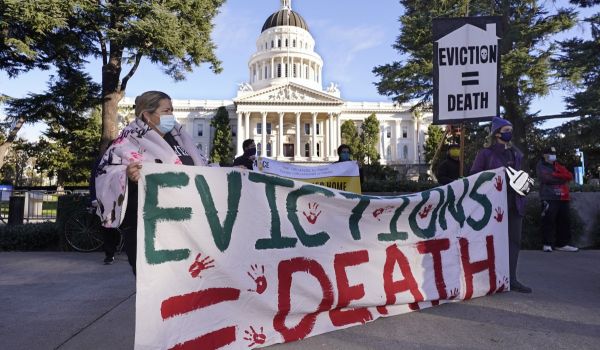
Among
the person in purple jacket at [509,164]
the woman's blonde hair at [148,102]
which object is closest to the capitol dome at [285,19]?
the person in purple jacket at [509,164]

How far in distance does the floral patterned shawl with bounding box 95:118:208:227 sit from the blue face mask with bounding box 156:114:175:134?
0.24 ft


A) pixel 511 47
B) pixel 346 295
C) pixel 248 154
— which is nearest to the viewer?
pixel 346 295

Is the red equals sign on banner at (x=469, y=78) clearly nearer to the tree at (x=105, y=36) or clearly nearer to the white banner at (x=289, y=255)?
the white banner at (x=289, y=255)

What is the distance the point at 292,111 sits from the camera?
7869 centimetres

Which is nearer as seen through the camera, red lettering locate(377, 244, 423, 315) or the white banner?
the white banner

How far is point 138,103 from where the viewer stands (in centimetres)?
296

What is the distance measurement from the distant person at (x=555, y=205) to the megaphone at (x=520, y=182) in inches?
144

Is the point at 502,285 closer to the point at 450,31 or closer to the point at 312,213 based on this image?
the point at 312,213

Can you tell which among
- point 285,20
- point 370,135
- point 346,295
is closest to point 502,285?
point 346,295

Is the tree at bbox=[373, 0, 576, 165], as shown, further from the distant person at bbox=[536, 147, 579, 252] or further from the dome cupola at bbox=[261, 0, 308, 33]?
the dome cupola at bbox=[261, 0, 308, 33]

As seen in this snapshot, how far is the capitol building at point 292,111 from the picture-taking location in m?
78.4

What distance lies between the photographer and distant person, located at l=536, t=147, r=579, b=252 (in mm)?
7699

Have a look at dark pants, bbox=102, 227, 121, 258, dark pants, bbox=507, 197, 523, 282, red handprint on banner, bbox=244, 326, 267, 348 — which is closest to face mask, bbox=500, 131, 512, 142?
dark pants, bbox=507, 197, 523, 282

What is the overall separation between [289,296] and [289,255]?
0.97 feet
